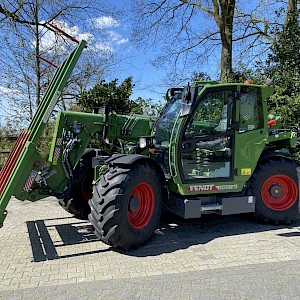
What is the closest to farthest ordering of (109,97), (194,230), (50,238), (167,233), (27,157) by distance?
(27,157) < (50,238) < (167,233) < (194,230) < (109,97)

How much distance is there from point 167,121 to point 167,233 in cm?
186

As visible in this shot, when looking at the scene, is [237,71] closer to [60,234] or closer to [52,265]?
[60,234]

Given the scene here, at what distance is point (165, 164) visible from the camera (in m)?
5.63

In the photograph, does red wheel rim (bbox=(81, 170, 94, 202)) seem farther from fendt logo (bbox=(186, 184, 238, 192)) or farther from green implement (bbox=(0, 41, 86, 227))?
fendt logo (bbox=(186, 184, 238, 192))

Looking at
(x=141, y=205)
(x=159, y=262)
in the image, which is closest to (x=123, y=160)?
(x=141, y=205)

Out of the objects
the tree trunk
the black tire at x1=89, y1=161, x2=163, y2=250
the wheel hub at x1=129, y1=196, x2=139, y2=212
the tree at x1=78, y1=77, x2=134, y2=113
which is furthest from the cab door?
the tree trunk

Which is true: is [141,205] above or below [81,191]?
below

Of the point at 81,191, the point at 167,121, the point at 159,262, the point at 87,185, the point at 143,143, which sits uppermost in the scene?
the point at 167,121

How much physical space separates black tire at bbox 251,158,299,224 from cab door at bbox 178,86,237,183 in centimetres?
73

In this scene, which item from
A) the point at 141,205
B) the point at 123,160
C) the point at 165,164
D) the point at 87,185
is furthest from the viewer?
the point at 87,185

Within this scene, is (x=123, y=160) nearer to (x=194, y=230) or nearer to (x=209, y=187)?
(x=209, y=187)

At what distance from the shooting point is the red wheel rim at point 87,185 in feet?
21.1

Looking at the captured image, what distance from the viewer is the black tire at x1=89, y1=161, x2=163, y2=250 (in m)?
4.69

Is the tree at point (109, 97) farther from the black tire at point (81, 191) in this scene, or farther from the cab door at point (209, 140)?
the cab door at point (209, 140)
